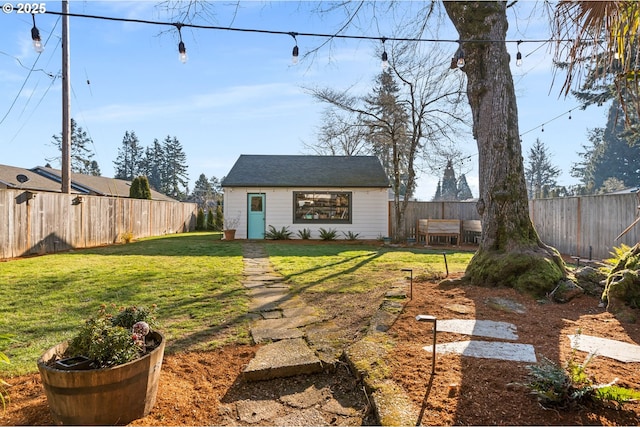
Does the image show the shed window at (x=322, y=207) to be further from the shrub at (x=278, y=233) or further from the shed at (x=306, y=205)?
the shrub at (x=278, y=233)

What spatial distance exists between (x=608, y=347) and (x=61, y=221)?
38.3ft

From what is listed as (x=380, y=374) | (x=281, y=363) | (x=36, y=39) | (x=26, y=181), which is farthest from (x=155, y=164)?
(x=380, y=374)

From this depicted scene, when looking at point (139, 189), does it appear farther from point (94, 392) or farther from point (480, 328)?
point (480, 328)

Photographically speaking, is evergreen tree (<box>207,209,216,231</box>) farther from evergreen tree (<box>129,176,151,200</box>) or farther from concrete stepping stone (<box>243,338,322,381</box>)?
concrete stepping stone (<box>243,338,322,381</box>)

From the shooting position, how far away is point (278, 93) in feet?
35.5

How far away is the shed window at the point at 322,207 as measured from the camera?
13578 millimetres

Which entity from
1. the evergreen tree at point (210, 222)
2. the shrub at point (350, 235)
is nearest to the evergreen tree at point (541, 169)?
the shrub at point (350, 235)

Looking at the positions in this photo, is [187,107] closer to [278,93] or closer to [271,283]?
[278,93]

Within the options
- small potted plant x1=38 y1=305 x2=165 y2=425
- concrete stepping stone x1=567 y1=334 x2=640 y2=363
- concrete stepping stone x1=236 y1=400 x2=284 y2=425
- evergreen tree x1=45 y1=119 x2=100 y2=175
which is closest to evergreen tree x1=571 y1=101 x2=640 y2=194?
concrete stepping stone x1=567 y1=334 x2=640 y2=363

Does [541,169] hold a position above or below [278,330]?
above

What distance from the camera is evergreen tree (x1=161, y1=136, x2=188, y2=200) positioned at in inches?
1865

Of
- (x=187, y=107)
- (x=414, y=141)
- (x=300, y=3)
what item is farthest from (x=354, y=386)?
(x=187, y=107)

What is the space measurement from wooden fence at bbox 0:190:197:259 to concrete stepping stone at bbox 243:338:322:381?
28.0ft

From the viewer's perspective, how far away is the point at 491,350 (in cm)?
243
